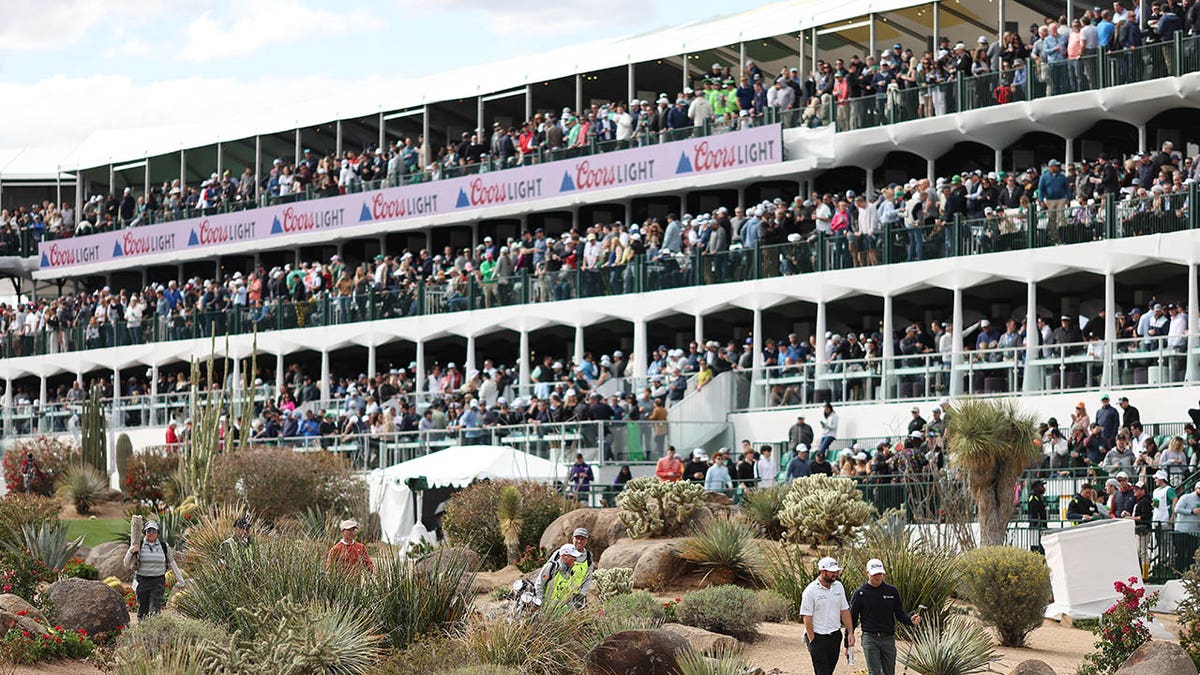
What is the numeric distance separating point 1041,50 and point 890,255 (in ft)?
15.2

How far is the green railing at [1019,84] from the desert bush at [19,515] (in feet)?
58.5

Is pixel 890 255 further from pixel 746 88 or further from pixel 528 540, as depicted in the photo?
pixel 528 540

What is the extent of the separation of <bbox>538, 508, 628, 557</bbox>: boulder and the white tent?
385 cm

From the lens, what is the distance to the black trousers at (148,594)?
1955cm

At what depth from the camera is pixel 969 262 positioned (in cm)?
3444

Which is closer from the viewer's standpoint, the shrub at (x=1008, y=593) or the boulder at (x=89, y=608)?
the shrub at (x=1008, y=593)

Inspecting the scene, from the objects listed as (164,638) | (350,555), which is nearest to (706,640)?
(350,555)

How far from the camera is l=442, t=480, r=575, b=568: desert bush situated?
1088 inches

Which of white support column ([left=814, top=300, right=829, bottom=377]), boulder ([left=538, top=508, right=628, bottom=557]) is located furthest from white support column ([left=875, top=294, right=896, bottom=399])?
boulder ([left=538, top=508, right=628, bottom=557])

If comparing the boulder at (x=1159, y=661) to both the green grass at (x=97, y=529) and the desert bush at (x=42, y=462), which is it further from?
the desert bush at (x=42, y=462)

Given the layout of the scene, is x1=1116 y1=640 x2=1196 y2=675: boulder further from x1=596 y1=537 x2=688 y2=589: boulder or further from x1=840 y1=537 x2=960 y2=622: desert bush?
x1=596 y1=537 x2=688 y2=589: boulder

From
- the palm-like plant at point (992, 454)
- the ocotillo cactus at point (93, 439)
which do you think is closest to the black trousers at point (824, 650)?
the palm-like plant at point (992, 454)

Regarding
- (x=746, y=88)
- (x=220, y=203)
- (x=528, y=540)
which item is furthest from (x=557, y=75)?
(x=528, y=540)

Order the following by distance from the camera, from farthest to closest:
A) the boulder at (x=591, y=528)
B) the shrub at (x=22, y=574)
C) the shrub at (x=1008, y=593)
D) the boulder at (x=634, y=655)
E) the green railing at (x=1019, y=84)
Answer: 1. the green railing at (x=1019, y=84)
2. the boulder at (x=591, y=528)
3. the shrub at (x=22, y=574)
4. the shrub at (x=1008, y=593)
5. the boulder at (x=634, y=655)
